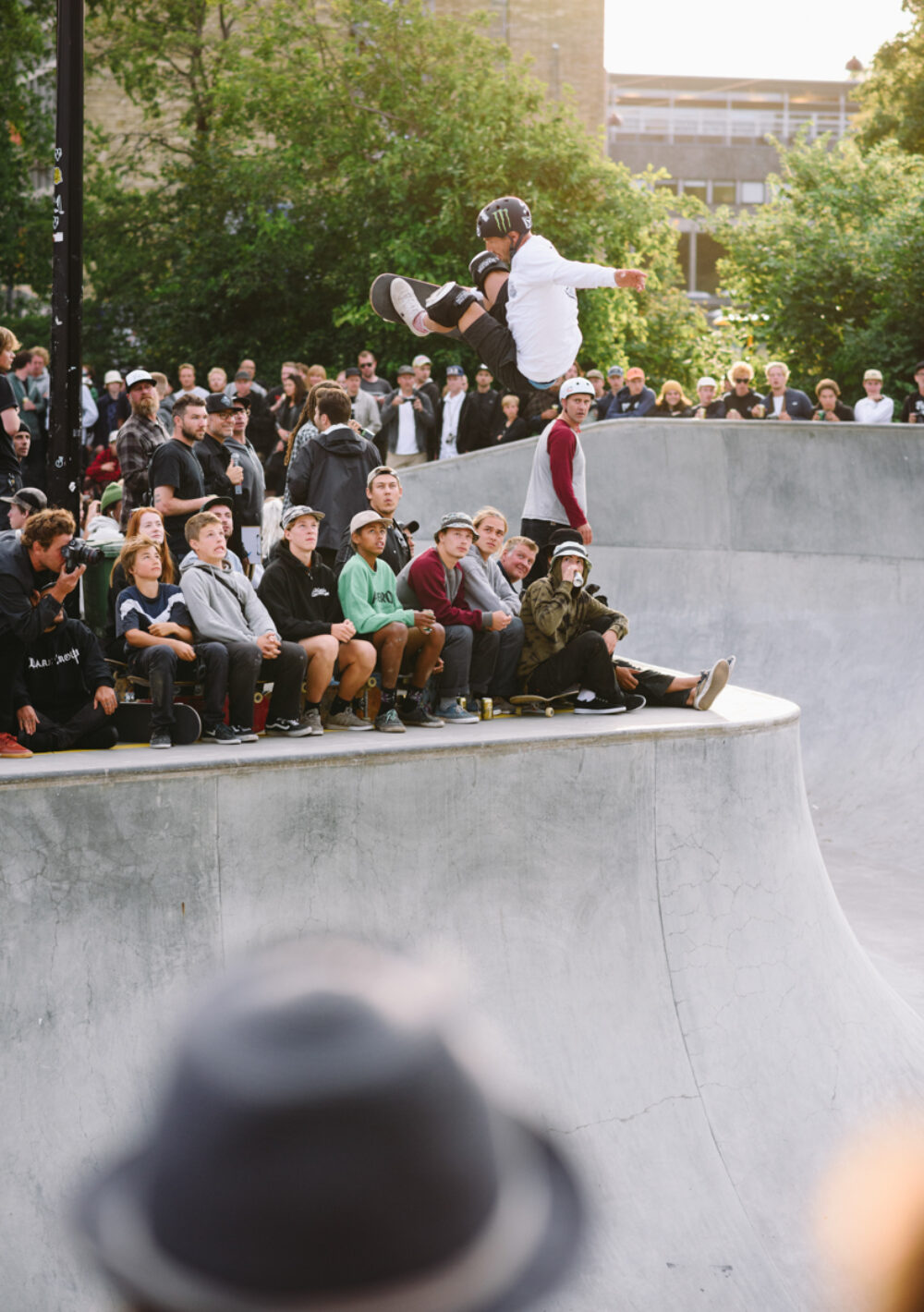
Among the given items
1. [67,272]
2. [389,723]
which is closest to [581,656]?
[389,723]

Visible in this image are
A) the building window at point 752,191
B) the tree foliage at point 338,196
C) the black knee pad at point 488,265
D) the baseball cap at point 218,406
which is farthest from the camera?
the building window at point 752,191

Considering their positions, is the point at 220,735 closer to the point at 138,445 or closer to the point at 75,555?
the point at 75,555

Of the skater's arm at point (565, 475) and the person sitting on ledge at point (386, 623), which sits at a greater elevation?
the skater's arm at point (565, 475)

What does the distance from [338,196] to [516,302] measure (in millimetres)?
16295

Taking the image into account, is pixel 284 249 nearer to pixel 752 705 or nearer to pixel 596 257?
pixel 596 257

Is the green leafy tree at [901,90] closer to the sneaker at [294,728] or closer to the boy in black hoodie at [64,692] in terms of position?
the sneaker at [294,728]

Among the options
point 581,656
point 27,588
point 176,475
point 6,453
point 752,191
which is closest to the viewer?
point 27,588

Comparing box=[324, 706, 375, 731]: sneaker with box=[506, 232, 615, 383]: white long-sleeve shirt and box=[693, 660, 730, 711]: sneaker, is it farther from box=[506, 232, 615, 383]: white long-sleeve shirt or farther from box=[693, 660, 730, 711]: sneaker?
box=[506, 232, 615, 383]: white long-sleeve shirt

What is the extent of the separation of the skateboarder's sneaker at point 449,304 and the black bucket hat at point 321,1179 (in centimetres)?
411

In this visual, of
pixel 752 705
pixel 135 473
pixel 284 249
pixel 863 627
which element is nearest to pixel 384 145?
pixel 284 249

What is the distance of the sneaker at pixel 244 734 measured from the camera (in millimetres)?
5859

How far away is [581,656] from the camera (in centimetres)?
717

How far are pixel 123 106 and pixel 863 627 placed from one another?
28.3 metres

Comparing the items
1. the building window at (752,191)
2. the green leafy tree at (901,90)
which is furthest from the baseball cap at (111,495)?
the building window at (752,191)
